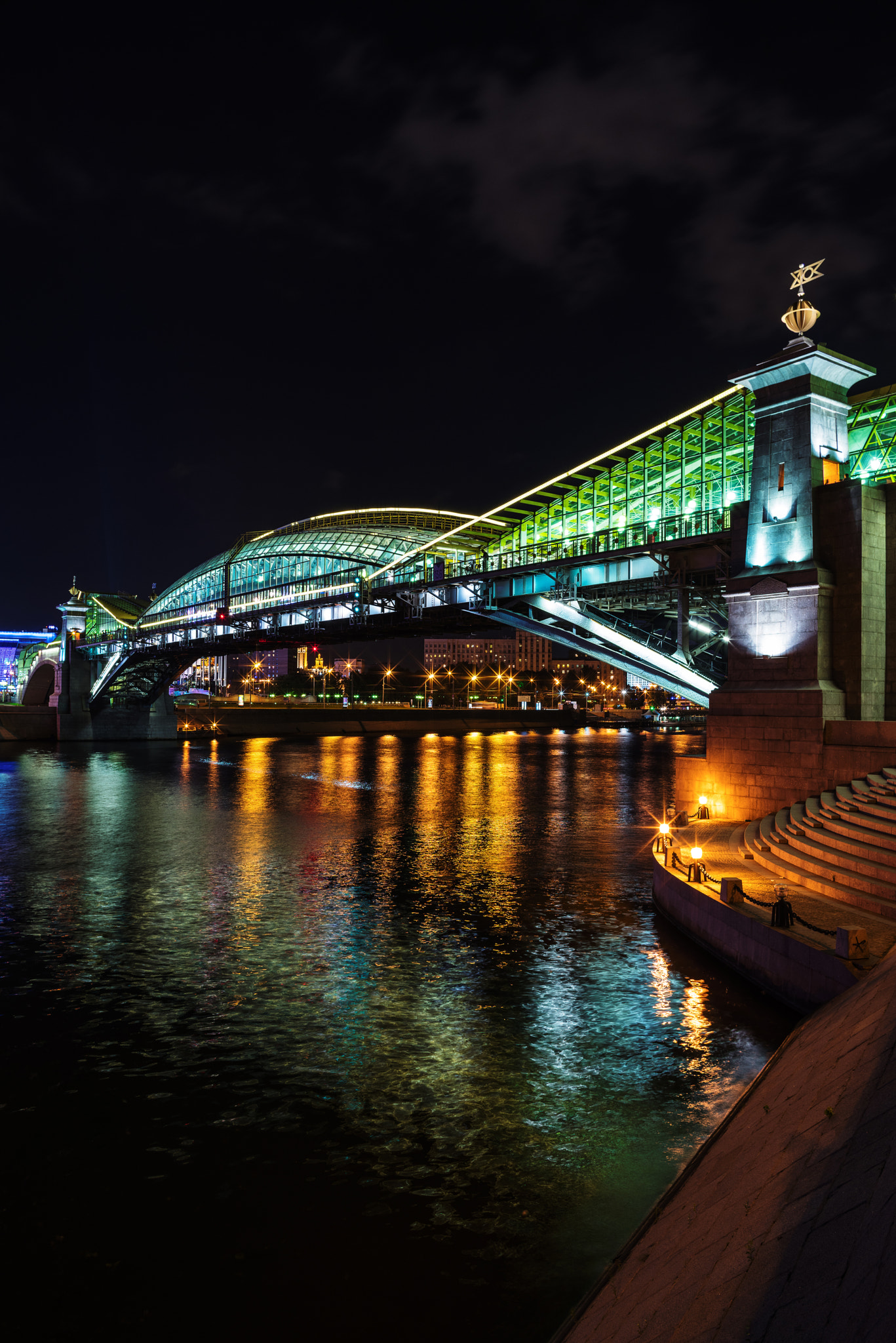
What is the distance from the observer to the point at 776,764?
63.7 feet

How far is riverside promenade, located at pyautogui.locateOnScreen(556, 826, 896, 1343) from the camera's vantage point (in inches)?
129

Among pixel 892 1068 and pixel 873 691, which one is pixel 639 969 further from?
pixel 873 691

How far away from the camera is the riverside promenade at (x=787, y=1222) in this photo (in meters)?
3.27

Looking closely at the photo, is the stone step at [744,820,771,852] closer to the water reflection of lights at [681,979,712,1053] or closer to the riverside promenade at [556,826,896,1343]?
the water reflection of lights at [681,979,712,1053]

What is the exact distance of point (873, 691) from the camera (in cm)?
1923

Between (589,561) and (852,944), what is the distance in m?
22.3

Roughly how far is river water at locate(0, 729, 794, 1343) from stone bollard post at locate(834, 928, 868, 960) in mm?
1251

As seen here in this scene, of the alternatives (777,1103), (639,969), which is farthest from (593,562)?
(777,1103)

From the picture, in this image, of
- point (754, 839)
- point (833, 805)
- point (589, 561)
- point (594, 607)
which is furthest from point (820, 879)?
point (594, 607)

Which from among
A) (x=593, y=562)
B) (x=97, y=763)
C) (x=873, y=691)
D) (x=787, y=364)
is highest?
(x=787, y=364)

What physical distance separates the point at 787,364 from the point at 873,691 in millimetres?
7959

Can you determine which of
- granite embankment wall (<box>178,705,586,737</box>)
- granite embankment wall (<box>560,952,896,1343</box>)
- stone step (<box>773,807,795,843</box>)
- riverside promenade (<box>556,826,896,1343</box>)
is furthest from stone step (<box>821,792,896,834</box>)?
granite embankment wall (<box>178,705,586,737</box>)

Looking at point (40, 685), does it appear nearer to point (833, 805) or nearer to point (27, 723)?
point (27, 723)

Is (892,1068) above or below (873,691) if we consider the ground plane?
below
